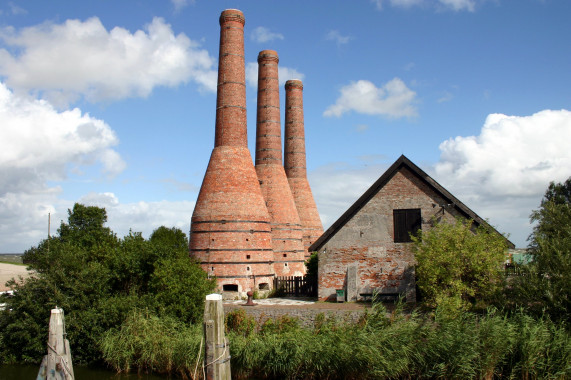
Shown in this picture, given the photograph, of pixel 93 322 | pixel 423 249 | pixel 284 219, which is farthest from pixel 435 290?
pixel 284 219

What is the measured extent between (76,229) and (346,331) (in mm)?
30106

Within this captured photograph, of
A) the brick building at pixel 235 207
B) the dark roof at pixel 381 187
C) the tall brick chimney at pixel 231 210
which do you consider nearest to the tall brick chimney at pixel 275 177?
the brick building at pixel 235 207

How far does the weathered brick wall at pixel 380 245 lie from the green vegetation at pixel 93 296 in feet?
16.2

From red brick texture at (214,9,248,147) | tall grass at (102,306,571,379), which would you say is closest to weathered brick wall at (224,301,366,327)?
tall grass at (102,306,571,379)

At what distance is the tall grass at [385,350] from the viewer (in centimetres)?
1045

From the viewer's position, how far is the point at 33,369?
45.1 ft

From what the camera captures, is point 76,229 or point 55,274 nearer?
point 55,274

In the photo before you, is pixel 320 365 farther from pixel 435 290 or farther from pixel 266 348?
pixel 435 290

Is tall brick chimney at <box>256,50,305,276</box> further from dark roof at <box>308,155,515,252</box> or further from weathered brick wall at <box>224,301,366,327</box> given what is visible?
weathered brick wall at <box>224,301,366,327</box>

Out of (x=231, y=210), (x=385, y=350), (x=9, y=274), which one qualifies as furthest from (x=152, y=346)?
(x=9, y=274)

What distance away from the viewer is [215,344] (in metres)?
5.79

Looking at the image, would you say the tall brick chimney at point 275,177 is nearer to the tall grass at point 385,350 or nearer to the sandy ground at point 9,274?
the tall grass at point 385,350

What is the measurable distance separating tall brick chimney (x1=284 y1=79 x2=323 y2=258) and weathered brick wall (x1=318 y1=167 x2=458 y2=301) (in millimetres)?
14195

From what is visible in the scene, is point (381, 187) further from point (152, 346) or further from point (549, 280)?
point (152, 346)
